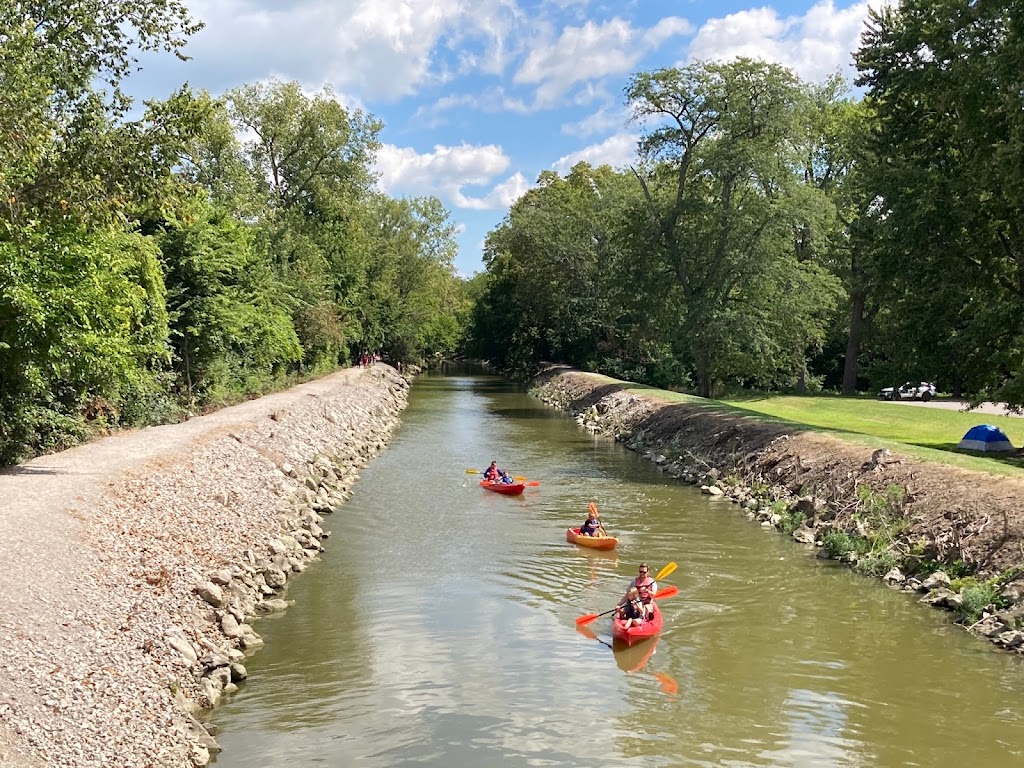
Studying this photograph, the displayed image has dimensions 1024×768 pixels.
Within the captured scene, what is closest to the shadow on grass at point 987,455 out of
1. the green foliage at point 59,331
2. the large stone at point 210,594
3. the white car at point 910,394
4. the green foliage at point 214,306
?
the large stone at point 210,594

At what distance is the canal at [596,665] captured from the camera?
1055 cm

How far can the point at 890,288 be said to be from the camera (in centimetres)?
2848

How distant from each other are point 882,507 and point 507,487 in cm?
Answer: 1093

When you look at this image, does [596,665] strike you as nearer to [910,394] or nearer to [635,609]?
[635,609]

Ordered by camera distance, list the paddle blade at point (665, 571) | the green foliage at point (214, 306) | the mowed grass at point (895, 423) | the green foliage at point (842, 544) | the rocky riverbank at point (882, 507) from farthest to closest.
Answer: the green foliage at point (214, 306) → the mowed grass at point (895, 423) → the green foliage at point (842, 544) → the paddle blade at point (665, 571) → the rocky riverbank at point (882, 507)

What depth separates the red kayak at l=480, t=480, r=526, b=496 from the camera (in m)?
26.3

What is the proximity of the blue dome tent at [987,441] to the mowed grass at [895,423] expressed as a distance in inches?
16.6

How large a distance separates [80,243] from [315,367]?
3700 cm

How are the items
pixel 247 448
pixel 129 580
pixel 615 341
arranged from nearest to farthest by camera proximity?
pixel 129 580
pixel 247 448
pixel 615 341

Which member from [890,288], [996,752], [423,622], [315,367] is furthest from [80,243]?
[315,367]

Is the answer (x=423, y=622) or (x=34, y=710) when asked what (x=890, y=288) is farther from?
(x=34, y=710)

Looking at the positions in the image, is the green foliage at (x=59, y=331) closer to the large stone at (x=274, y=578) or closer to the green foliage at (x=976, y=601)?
the large stone at (x=274, y=578)

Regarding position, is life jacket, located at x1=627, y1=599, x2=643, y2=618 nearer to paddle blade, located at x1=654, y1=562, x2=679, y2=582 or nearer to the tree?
paddle blade, located at x1=654, y1=562, x2=679, y2=582

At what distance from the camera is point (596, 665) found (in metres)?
13.3
